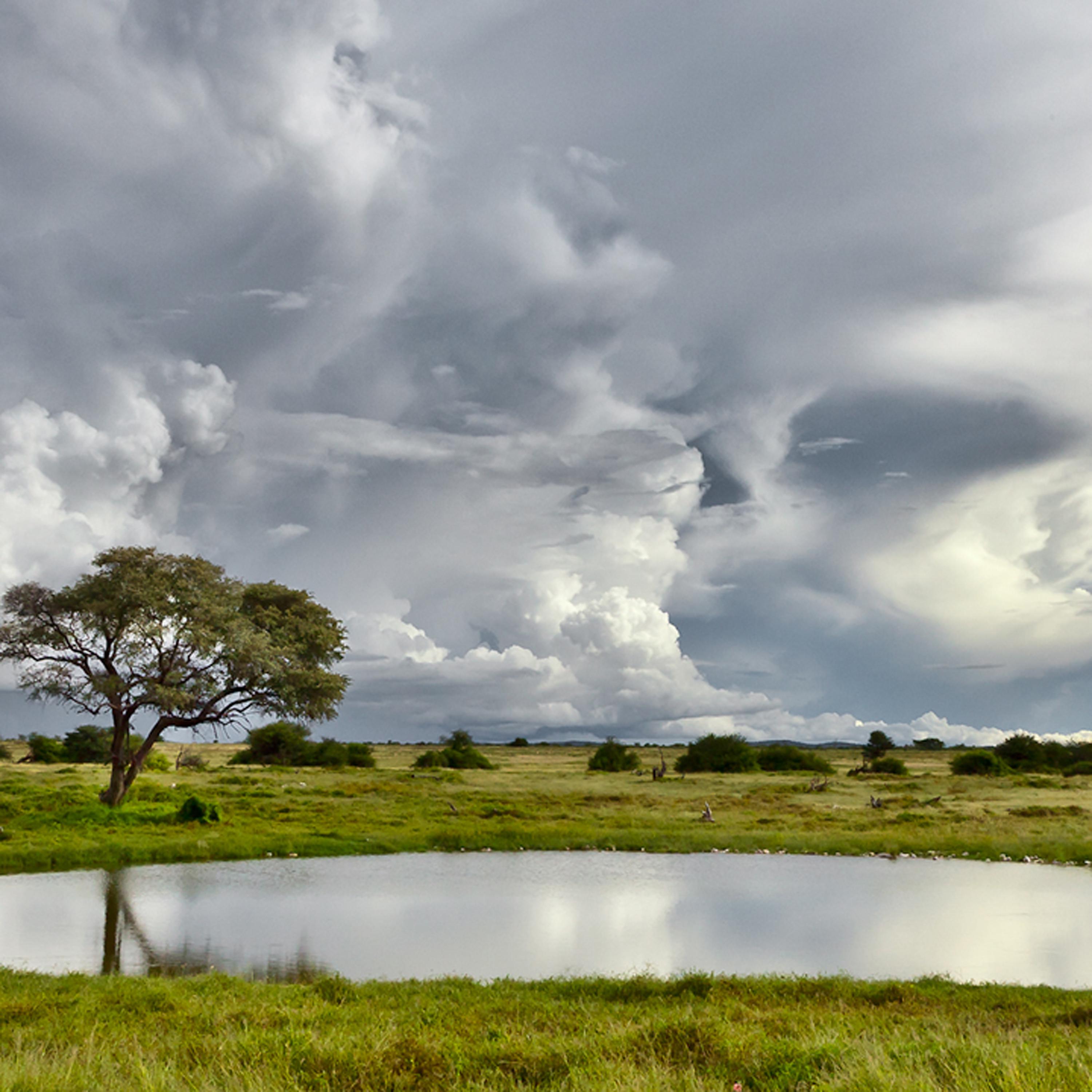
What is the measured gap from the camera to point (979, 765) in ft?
281

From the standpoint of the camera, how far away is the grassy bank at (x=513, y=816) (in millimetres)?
33531

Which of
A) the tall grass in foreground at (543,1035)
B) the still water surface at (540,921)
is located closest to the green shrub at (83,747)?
the still water surface at (540,921)

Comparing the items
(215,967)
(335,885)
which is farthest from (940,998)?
(335,885)

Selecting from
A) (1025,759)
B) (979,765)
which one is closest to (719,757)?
(979,765)

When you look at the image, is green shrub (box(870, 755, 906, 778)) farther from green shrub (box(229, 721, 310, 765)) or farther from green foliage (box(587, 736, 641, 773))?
green shrub (box(229, 721, 310, 765))

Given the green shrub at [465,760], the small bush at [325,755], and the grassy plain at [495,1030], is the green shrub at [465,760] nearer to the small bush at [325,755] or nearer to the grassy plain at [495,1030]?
the small bush at [325,755]

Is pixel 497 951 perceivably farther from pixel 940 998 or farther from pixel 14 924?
pixel 14 924

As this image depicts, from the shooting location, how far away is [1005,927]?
2247 centimetres

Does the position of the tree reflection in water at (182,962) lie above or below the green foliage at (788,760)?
above

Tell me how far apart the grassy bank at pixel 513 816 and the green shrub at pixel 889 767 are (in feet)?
40.8

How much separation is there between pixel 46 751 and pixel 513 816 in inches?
2511

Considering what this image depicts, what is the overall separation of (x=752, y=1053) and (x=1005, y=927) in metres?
18.1

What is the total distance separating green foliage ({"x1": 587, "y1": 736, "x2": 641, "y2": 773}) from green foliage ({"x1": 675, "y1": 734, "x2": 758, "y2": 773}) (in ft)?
15.6

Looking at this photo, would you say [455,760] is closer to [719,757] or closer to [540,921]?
[719,757]
